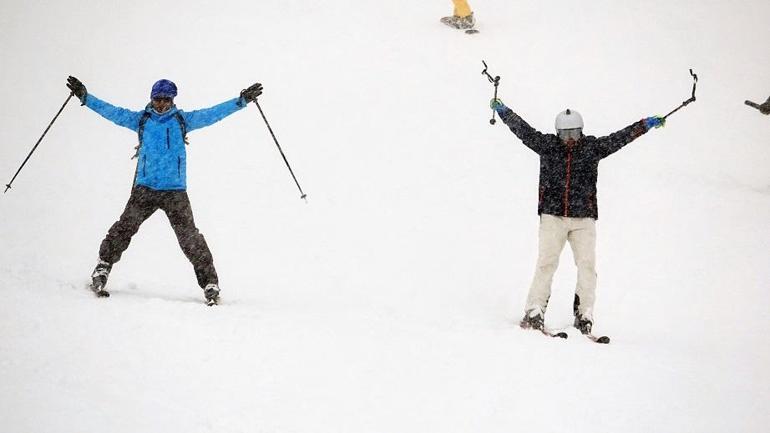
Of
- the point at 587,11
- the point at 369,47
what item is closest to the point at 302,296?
the point at 369,47

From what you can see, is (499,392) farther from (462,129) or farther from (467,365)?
(462,129)

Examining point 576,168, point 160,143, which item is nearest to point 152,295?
point 160,143

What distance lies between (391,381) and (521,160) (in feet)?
26.1

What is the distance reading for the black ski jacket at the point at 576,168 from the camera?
5.78 metres

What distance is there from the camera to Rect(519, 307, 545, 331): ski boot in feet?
19.2

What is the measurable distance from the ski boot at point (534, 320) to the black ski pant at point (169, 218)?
285 cm

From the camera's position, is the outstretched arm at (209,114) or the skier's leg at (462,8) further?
the skier's leg at (462,8)

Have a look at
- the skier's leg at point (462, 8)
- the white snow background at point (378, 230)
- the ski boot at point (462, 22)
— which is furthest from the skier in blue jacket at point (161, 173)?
the ski boot at point (462, 22)

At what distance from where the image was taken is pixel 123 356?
4219mm

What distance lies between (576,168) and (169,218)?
369 centimetres

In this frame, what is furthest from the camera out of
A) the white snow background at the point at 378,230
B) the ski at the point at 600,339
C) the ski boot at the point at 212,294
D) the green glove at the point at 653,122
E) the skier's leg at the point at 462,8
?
the skier's leg at the point at 462,8

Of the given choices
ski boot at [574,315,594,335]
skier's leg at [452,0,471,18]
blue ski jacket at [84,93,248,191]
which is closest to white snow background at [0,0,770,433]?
ski boot at [574,315,594,335]

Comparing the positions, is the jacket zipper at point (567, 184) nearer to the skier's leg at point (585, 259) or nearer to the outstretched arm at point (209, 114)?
the skier's leg at point (585, 259)

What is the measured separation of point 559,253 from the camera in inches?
234
